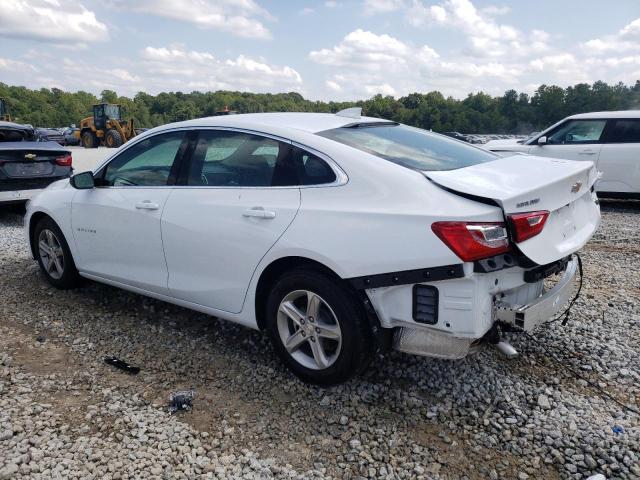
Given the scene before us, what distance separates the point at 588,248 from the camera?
6285 millimetres

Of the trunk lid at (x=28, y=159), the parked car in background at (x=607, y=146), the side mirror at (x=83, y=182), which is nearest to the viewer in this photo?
the side mirror at (x=83, y=182)

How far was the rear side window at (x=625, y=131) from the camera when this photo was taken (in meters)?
8.71

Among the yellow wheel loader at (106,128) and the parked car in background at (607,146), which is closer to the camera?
the parked car in background at (607,146)

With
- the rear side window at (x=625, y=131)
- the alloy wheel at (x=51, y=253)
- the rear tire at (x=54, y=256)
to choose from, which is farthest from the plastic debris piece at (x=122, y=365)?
the rear side window at (x=625, y=131)

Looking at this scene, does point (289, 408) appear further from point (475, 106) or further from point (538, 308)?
point (475, 106)

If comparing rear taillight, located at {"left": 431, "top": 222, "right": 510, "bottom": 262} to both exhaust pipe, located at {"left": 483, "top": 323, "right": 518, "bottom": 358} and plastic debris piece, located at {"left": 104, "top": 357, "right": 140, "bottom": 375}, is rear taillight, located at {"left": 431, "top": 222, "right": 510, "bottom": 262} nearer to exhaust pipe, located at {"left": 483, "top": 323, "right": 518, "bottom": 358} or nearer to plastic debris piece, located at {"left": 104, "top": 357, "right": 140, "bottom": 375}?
exhaust pipe, located at {"left": 483, "top": 323, "right": 518, "bottom": 358}

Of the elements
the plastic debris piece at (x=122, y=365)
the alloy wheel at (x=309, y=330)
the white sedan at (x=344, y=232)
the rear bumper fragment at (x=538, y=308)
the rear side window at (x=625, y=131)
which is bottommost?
the plastic debris piece at (x=122, y=365)

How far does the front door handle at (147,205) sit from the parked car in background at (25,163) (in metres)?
5.05

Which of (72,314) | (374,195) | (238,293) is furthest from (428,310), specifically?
(72,314)

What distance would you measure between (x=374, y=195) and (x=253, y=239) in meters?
0.79

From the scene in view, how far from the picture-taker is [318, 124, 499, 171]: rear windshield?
2.98 metres

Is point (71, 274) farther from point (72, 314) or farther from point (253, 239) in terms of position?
point (253, 239)

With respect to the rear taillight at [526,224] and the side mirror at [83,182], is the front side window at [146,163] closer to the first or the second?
the side mirror at [83,182]

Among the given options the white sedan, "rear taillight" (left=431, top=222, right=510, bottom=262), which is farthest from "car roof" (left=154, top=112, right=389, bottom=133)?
"rear taillight" (left=431, top=222, right=510, bottom=262)
